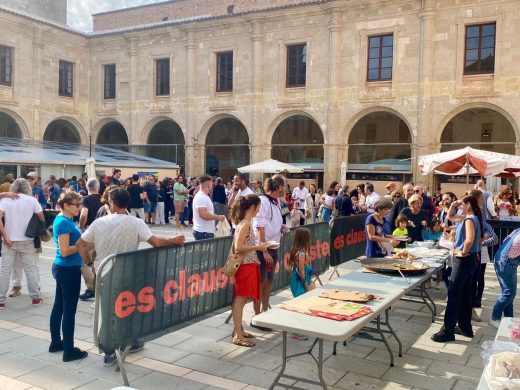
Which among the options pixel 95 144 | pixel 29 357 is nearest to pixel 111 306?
pixel 29 357

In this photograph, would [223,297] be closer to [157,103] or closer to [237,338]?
[237,338]

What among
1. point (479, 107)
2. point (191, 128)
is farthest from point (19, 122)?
point (479, 107)

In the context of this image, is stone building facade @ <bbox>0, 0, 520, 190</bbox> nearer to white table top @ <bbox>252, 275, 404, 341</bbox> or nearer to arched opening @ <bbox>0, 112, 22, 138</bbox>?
arched opening @ <bbox>0, 112, 22, 138</bbox>

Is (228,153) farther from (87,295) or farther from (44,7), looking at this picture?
(87,295)

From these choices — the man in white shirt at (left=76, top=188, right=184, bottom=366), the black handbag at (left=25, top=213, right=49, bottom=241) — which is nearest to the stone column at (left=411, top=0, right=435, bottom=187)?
the black handbag at (left=25, top=213, right=49, bottom=241)

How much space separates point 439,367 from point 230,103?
2023 cm

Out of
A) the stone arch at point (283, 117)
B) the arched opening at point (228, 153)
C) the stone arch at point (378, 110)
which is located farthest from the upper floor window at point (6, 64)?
the stone arch at point (378, 110)

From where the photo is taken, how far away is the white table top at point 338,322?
3412mm

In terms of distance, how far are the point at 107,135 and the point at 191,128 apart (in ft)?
22.7

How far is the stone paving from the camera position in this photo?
4.38m

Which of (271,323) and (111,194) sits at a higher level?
(111,194)

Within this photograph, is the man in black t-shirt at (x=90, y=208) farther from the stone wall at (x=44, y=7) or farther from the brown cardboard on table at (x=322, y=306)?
the stone wall at (x=44, y=7)

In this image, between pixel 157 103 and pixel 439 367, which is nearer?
pixel 439 367

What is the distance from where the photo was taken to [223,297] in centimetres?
550
